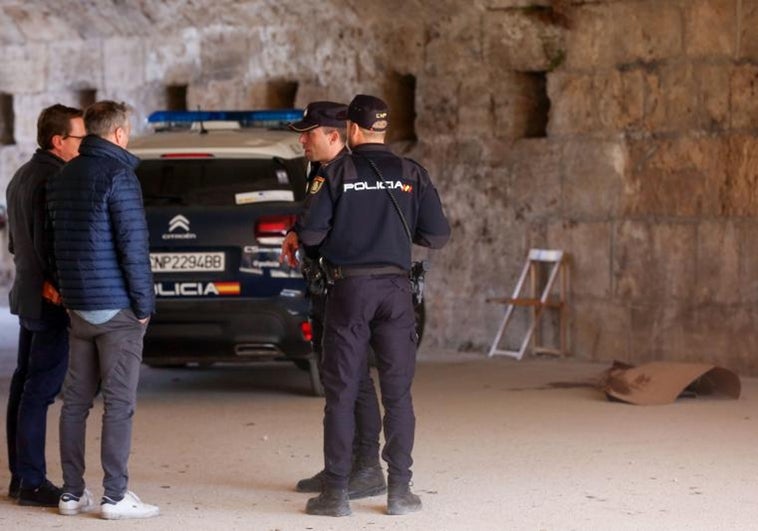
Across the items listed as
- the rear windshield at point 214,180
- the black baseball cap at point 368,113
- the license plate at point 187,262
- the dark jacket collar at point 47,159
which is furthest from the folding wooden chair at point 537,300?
the dark jacket collar at point 47,159

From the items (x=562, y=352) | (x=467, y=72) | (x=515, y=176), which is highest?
(x=467, y=72)

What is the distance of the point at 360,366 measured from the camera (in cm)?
712

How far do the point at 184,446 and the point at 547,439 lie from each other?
1.95 m

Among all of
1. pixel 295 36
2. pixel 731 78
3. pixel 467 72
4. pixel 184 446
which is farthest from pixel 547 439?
pixel 295 36

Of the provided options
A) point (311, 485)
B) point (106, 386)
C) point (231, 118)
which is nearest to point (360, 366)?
point (311, 485)

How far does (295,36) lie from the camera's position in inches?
582

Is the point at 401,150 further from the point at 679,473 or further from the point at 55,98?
the point at 679,473

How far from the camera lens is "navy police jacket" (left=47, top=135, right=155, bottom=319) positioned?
6.84 m

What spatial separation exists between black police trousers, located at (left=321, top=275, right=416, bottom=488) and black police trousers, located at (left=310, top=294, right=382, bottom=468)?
0.36 metres

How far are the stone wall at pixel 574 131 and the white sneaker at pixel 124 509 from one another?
610 cm

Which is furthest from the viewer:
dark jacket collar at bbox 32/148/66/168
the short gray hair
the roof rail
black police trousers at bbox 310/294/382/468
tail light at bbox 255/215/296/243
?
the roof rail

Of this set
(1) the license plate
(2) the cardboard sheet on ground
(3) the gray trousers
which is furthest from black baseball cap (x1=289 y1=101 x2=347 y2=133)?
(2) the cardboard sheet on ground

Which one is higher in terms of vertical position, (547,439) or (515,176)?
(515,176)

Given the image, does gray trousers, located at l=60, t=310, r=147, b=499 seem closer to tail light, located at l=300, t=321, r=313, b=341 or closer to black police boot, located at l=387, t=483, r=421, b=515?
black police boot, located at l=387, t=483, r=421, b=515
